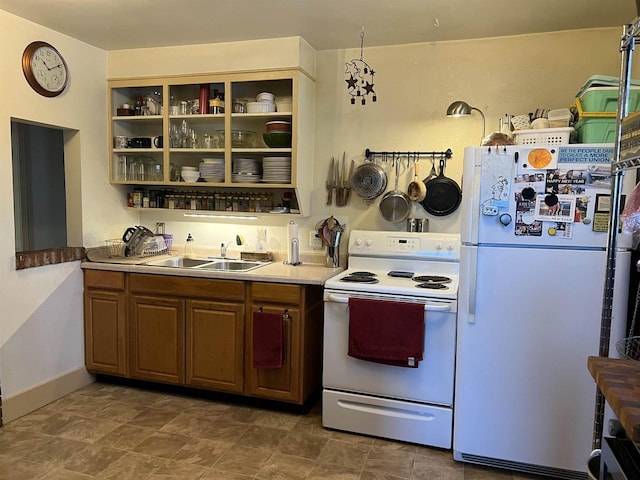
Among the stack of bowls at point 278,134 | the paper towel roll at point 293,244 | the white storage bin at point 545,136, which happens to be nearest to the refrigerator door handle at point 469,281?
the white storage bin at point 545,136

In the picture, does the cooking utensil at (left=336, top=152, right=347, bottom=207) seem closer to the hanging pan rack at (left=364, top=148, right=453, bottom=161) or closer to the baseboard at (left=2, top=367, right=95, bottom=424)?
the hanging pan rack at (left=364, top=148, right=453, bottom=161)

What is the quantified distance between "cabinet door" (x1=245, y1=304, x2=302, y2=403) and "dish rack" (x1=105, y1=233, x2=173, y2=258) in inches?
43.5

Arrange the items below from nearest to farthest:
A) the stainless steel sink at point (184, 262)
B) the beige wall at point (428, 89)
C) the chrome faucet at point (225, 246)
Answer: the beige wall at point (428, 89)
the stainless steel sink at point (184, 262)
the chrome faucet at point (225, 246)

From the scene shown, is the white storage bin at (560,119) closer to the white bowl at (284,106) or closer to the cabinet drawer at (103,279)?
the white bowl at (284,106)

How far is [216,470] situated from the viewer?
2.39 meters

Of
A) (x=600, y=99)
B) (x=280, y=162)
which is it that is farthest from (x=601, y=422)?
(x=280, y=162)

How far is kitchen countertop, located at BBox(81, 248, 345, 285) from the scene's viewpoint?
2.88m

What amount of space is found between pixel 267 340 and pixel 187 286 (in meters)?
0.64

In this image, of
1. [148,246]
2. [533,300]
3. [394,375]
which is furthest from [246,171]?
[533,300]

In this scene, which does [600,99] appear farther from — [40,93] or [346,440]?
[40,93]

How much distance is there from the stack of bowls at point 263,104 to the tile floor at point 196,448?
6.36 feet

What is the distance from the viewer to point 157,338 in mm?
3182

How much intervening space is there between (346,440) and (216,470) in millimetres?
726

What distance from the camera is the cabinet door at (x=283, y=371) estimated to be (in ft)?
9.46
